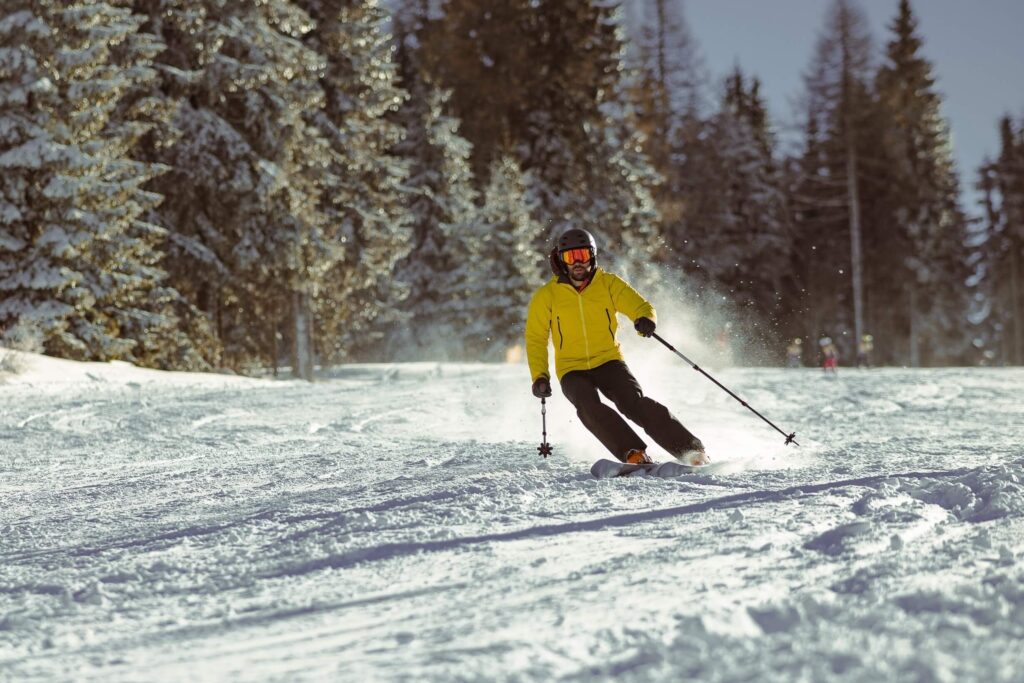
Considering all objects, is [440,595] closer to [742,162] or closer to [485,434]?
[485,434]

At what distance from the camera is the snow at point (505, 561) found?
2740 mm

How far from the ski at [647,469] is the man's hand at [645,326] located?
→ 1.01 metres

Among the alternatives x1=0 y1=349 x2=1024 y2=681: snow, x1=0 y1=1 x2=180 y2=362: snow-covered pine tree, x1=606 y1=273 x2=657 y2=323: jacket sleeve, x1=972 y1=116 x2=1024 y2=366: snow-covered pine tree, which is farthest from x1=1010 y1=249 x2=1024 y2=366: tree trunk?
x1=606 y1=273 x2=657 y2=323: jacket sleeve

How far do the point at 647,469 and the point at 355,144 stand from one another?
20125mm

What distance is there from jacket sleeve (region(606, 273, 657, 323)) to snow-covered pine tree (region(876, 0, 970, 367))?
150 feet

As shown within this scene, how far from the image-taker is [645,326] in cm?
667

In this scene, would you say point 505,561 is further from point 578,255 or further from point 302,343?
point 302,343

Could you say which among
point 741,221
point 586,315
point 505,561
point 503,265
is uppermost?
point 741,221

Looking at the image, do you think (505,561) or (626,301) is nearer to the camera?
(505,561)

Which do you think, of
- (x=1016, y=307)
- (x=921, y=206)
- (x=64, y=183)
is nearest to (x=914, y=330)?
(x=921, y=206)

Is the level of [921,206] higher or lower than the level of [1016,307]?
higher

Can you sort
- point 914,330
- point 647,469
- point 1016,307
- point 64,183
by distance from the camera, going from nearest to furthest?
1. point 647,469
2. point 64,183
3. point 914,330
4. point 1016,307

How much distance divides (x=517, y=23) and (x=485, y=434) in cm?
2848

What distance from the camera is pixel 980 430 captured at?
28.6ft
